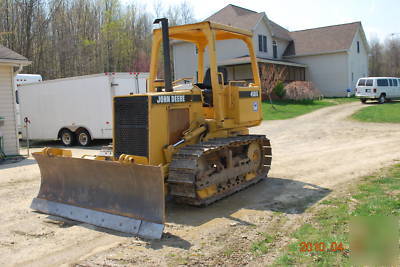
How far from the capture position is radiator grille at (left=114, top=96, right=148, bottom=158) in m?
6.78

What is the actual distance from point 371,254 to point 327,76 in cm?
3709

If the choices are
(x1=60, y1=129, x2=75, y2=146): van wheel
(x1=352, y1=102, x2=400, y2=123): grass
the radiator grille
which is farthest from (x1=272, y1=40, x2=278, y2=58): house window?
the radiator grille

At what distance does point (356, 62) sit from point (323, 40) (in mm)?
4026

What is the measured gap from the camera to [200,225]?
20.4ft

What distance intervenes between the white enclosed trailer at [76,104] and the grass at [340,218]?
32.2 feet

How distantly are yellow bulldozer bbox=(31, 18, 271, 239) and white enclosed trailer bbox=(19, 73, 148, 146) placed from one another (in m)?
7.82

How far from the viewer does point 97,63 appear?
45469 mm

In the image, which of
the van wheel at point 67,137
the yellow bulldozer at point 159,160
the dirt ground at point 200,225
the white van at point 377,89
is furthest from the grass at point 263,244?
the white van at point 377,89

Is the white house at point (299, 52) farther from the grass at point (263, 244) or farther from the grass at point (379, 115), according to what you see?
the grass at point (263, 244)

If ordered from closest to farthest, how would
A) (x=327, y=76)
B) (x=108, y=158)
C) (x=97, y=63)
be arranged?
(x=108, y=158)
(x=327, y=76)
(x=97, y=63)

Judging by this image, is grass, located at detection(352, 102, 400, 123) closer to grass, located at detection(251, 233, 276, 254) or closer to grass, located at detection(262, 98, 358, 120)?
grass, located at detection(262, 98, 358, 120)

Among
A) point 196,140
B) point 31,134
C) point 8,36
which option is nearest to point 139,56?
point 8,36

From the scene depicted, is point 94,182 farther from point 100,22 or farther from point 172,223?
point 100,22

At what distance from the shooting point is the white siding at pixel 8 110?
1496 cm
